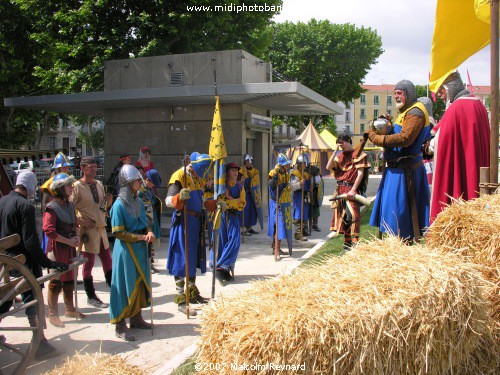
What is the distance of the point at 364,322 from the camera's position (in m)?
2.46

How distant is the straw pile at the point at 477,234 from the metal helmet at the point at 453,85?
4.28 feet

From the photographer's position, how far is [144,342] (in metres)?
5.15

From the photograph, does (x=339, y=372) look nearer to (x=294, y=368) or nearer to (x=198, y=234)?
(x=294, y=368)

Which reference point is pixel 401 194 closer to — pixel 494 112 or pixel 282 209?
pixel 494 112

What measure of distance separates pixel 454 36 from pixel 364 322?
3003 mm

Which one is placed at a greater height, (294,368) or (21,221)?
(21,221)

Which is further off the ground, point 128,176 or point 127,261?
point 128,176

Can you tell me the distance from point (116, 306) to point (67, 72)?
14.5 m

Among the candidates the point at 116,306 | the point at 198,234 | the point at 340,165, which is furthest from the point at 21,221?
the point at 340,165

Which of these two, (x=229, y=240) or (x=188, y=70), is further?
(x=188, y=70)

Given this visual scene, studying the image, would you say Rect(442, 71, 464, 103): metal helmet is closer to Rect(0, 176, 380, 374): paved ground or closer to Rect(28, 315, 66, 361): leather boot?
Rect(0, 176, 380, 374): paved ground

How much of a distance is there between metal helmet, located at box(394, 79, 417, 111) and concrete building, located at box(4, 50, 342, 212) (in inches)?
287

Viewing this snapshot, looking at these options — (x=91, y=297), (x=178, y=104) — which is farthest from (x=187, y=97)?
(x=91, y=297)

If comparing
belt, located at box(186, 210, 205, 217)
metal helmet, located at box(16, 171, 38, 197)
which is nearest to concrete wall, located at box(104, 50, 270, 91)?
belt, located at box(186, 210, 205, 217)
